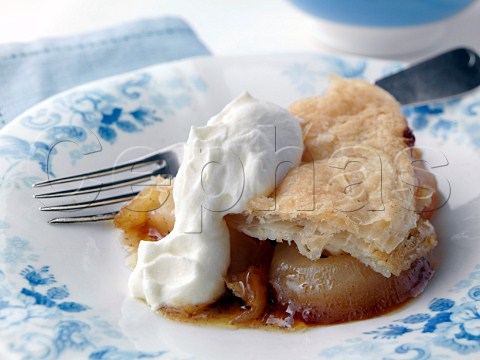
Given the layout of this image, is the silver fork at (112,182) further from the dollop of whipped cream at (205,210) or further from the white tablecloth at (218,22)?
the white tablecloth at (218,22)

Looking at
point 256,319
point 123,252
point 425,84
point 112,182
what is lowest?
point 256,319

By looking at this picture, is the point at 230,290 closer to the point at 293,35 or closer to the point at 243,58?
the point at 243,58

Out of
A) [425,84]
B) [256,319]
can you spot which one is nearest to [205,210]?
[256,319]

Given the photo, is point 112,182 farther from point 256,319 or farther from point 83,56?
point 83,56

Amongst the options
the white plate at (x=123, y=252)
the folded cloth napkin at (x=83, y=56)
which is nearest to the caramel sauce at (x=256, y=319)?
the white plate at (x=123, y=252)

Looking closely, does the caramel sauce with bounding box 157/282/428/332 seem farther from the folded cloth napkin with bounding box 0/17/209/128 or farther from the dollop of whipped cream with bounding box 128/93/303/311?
the folded cloth napkin with bounding box 0/17/209/128

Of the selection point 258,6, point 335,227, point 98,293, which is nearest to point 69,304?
point 98,293
